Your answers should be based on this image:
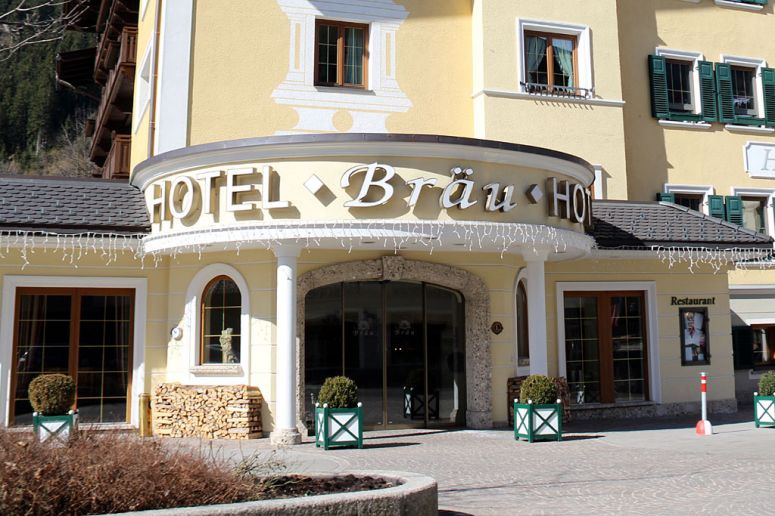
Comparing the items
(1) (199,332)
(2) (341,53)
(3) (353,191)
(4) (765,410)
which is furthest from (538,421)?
(2) (341,53)

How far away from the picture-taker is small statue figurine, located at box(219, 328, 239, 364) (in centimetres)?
1389

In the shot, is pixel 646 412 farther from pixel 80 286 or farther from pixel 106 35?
pixel 106 35

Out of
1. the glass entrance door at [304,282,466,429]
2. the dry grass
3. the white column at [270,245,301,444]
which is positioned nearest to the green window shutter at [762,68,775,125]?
the glass entrance door at [304,282,466,429]

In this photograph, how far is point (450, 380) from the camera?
1468 centimetres

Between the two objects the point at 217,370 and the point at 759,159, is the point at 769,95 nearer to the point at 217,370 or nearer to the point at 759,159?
the point at 759,159

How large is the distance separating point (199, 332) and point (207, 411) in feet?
4.67

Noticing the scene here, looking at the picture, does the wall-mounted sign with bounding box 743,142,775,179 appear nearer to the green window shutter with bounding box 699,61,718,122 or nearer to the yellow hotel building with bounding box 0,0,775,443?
the yellow hotel building with bounding box 0,0,775,443

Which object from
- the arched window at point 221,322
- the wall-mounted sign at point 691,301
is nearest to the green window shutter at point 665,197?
the wall-mounted sign at point 691,301

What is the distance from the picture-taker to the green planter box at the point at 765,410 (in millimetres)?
14734

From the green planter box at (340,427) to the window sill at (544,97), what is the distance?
26.9 feet

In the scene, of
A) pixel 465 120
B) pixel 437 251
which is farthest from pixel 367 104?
pixel 437 251

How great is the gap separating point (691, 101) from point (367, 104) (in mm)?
8620

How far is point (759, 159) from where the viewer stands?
20.2 m

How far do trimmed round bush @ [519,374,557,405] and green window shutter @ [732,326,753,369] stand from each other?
26.7ft
